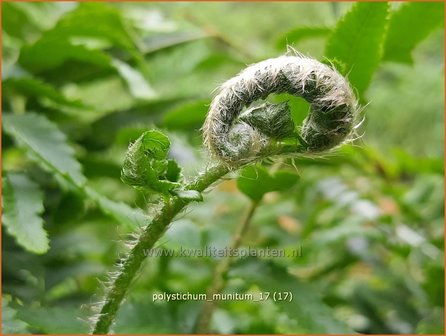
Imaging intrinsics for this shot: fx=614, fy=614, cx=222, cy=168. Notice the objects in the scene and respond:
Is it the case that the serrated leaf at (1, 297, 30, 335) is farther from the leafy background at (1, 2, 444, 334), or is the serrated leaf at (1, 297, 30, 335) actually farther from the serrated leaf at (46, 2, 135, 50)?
the serrated leaf at (46, 2, 135, 50)

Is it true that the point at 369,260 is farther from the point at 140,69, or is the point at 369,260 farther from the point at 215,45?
the point at 215,45

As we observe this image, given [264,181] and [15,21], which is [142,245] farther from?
[15,21]

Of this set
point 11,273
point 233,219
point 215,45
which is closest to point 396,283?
point 233,219

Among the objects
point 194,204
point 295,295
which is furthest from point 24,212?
point 295,295

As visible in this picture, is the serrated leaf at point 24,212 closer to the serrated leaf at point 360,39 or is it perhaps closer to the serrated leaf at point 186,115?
the serrated leaf at point 186,115

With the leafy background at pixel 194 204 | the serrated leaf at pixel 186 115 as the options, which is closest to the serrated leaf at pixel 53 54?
the leafy background at pixel 194 204
